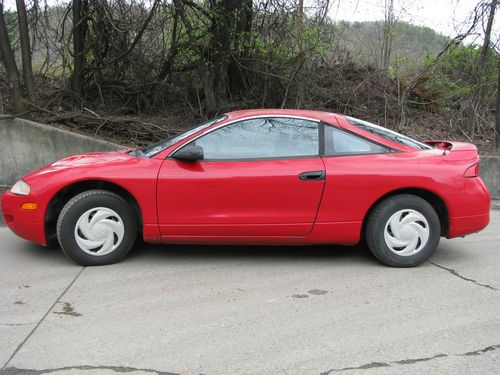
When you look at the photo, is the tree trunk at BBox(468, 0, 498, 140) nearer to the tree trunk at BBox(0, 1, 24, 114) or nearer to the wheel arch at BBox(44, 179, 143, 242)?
the wheel arch at BBox(44, 179, 143, 242)

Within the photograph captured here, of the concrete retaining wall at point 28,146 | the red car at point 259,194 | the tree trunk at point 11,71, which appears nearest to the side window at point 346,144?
the red car at point 259,194

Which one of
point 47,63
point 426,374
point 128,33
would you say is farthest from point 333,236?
point 47,63

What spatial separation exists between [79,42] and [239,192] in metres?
7.86

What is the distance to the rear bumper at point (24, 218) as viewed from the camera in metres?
4.43

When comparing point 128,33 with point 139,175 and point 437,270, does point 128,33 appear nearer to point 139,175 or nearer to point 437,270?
point 139,175

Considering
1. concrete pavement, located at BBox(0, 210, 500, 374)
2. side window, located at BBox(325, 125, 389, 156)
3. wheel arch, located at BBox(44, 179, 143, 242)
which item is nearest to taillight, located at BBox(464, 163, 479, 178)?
side window, located at BBox(325, 125, 389, 156)

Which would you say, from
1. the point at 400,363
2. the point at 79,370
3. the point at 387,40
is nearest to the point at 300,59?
the point at 387,40

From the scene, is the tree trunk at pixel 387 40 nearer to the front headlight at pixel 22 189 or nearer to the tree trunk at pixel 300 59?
the tree trunk at pixel 300 59

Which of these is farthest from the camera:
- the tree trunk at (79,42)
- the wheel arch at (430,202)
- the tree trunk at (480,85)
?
the tree trunk at (480,85)

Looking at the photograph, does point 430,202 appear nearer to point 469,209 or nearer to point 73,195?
point 469,209

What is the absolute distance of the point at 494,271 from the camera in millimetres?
4625

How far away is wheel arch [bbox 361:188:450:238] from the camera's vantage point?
4.60 m

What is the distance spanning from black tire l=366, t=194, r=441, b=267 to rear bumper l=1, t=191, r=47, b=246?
3105 mm

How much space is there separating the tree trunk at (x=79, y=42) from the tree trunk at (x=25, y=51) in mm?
1075
